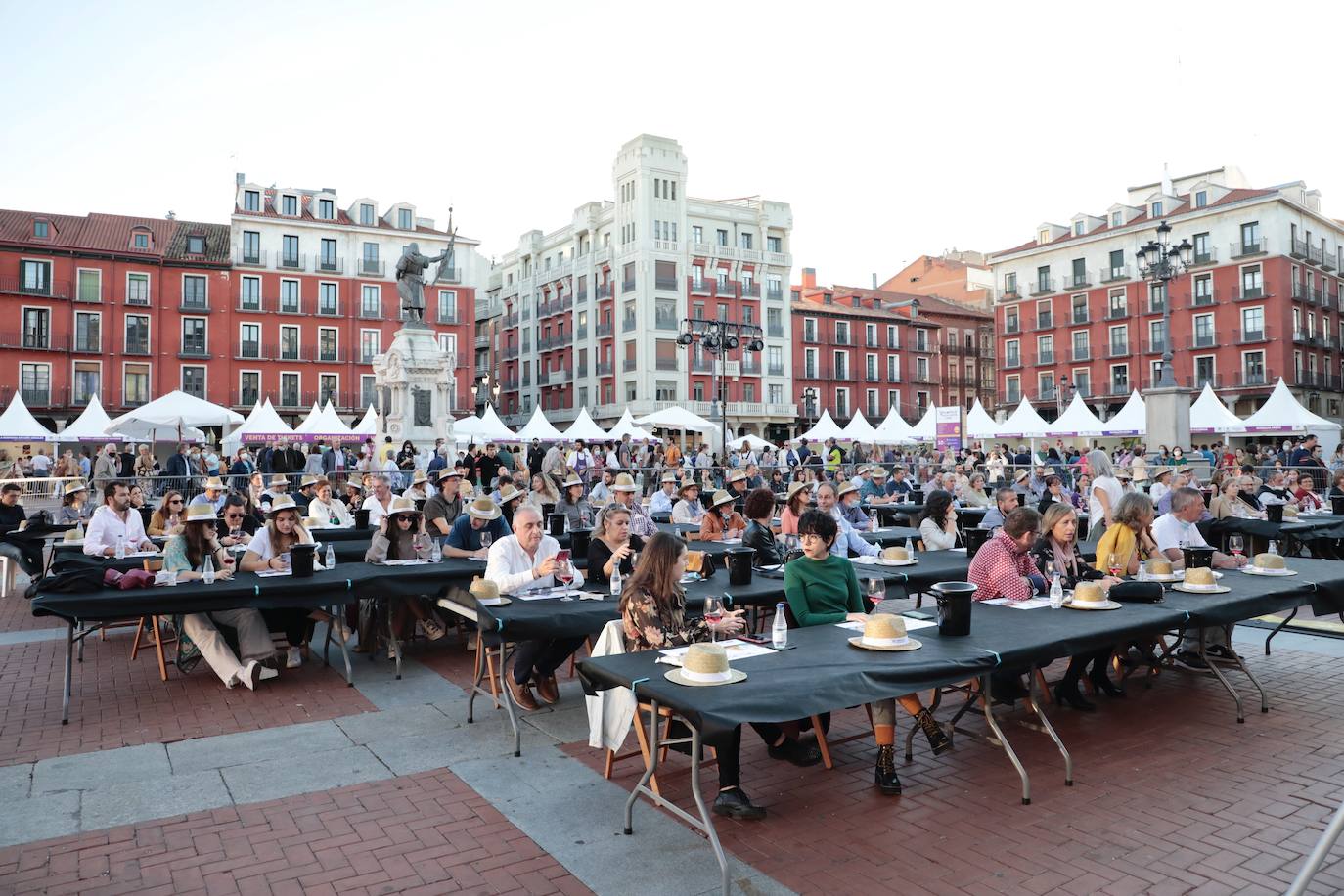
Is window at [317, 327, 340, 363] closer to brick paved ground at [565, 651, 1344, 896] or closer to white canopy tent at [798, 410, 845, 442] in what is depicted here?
white canopy tent at [798, 410, 845, 442]

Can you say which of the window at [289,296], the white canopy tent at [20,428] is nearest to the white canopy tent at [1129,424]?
the white canopy tent at [20,428]

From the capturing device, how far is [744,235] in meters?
54.9

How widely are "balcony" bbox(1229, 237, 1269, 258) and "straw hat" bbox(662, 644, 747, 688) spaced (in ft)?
175

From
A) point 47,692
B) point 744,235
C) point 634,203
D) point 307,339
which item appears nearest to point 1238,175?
point 744,235

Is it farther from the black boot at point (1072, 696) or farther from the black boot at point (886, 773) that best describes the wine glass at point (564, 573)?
the black boot at point (1072, 696)

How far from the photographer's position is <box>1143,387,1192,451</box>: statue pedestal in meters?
22.0

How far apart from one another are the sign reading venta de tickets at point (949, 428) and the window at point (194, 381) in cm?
3709

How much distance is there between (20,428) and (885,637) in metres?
27.0

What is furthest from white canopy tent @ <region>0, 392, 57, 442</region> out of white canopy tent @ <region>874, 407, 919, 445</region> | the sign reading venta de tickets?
white canopy tent @ <region>874, 407, 919, 445</region>

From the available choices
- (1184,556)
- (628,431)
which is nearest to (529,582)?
(1184,556)

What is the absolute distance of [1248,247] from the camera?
1836 inches

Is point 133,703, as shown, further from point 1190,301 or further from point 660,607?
point 1190,301

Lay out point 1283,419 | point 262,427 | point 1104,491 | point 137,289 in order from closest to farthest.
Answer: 1. point 1104,491
2. point 1283,419
3. point 262,427
4. point 137,289

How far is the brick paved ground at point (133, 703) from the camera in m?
5.74
